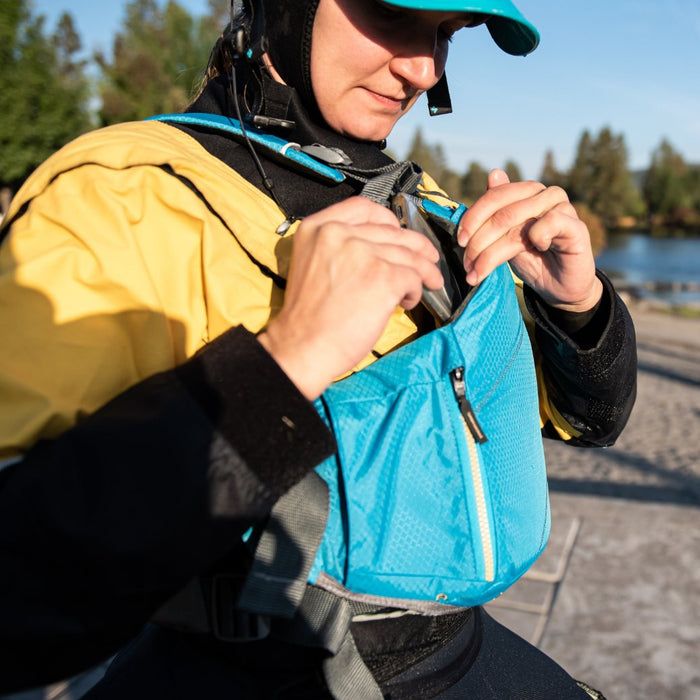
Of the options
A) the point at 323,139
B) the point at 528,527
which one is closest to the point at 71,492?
the point at 528,527

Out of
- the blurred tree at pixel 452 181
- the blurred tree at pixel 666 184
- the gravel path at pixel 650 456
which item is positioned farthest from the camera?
the blurred tree at pixel 666 184

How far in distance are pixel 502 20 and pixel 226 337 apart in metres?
1.04

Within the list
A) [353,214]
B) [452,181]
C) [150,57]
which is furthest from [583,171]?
[353,214]

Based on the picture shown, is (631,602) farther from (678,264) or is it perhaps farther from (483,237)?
(678,264)

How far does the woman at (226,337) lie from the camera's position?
3.28ft

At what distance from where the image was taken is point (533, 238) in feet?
4.99

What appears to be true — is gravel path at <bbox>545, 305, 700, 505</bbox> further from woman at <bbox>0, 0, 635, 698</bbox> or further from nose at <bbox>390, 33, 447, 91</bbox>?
nose at <bbox>390, 33, 447, 91</bbox>

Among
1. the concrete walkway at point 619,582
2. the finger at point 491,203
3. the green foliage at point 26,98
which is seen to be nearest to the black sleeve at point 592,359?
the finger at point 491,203

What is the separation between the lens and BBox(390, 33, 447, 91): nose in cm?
152

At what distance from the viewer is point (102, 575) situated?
99 centimetres

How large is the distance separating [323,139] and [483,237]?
0.47 meters

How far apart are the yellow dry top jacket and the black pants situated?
564 mm

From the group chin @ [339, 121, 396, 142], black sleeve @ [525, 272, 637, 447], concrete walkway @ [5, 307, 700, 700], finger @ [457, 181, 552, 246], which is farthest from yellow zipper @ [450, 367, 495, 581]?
concrete walkway @ [5, 307, 700, 700]

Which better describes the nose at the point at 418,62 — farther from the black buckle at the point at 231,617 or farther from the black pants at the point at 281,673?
the black pants at the point at 281,673
